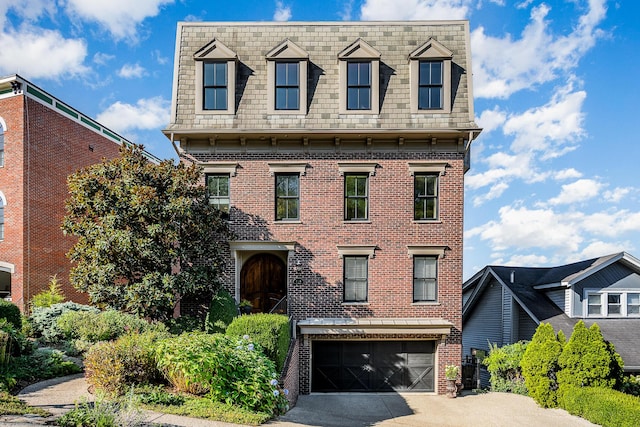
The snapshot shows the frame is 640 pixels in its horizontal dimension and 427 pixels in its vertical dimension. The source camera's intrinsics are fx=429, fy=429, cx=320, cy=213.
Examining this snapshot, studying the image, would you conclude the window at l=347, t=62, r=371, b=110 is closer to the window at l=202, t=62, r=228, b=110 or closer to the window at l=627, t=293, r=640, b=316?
the window at l=202, t=62, r=228, b=110

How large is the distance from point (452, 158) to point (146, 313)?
1122 cm

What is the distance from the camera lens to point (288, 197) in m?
14.9

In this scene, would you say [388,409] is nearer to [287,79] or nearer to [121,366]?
[121,366]

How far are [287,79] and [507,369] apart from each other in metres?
13.0

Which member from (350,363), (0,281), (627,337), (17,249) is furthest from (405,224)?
(0,281)

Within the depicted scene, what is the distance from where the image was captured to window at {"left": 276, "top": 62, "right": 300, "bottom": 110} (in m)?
15.1

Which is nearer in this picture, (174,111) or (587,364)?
(587,364)

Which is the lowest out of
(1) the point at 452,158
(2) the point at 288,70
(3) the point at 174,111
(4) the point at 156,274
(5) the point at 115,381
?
(5) the point at 115,381

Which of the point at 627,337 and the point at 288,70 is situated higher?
the point at 288,70

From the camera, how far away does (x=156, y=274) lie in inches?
495

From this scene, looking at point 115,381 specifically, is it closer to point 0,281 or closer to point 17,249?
point 17,249

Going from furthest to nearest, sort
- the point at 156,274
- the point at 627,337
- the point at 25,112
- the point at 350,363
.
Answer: the point at 25,112, the point at 627,337, the point at 350,363, the point at 156,274

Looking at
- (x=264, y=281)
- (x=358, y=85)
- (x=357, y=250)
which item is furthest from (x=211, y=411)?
(x=358, y=85)

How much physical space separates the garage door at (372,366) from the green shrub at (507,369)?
249 cm
